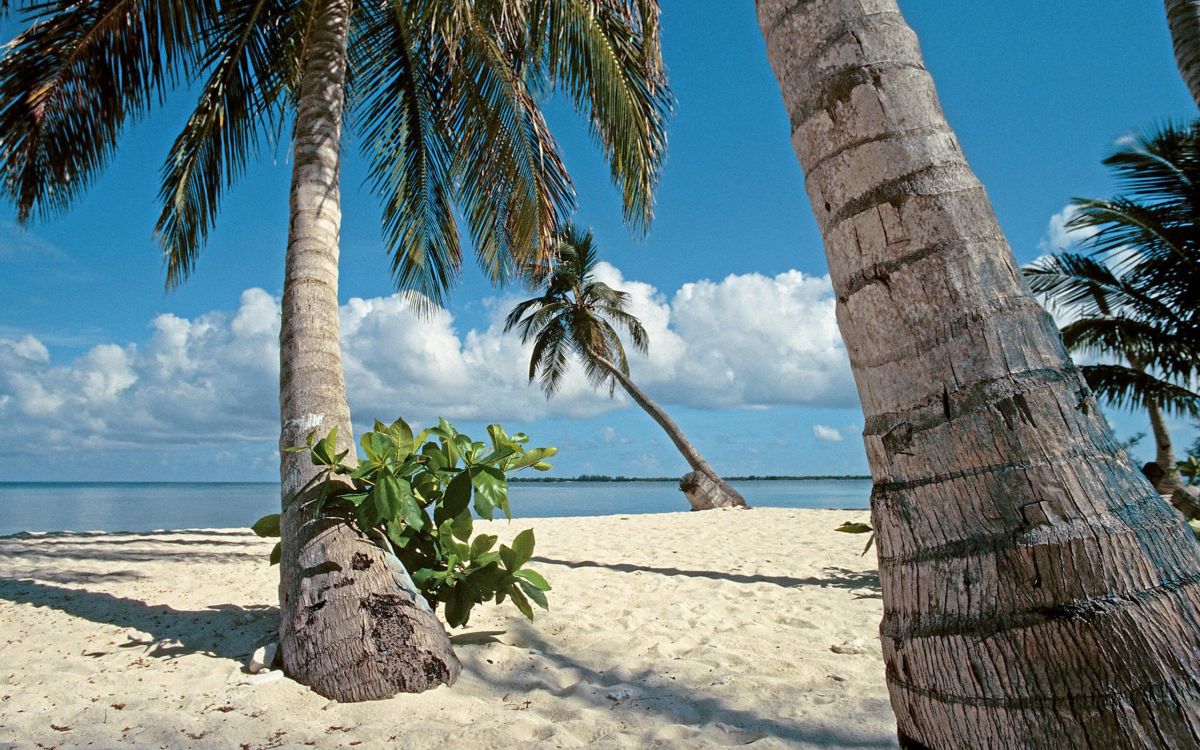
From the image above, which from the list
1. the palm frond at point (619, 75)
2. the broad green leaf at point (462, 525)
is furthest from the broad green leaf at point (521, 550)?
the palm frond at point (619, 75)

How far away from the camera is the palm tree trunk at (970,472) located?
0.96 metres

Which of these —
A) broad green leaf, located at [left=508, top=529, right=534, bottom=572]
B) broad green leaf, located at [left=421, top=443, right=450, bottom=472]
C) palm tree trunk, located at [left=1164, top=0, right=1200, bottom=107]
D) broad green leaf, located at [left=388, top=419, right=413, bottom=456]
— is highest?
palm tree trunk, located at [left=1164, top=0, right=1200, bottom=107]

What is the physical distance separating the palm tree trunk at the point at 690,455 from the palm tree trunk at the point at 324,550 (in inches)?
398

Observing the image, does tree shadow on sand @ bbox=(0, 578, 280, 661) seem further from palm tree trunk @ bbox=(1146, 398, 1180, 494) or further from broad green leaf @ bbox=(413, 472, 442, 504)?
palm tree trunk @ bbox=(1146, 398, 1180, 494)

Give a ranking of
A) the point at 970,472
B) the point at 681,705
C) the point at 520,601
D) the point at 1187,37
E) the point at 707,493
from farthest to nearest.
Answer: the point at 707,493
the point at 1187,37
the point at 520,601
the point at 681,705
the point at 970,472

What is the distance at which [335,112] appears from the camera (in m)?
4.60

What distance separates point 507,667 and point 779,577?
112 inches

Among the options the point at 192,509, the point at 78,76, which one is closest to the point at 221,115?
the point at 78,76

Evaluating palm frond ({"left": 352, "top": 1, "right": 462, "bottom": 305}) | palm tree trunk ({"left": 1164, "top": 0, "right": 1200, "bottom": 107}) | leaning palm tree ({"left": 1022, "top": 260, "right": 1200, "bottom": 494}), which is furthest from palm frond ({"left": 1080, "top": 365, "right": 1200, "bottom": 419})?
palm frond ({"left": 352, "top": 1, "right": 462, "bottom": 305})

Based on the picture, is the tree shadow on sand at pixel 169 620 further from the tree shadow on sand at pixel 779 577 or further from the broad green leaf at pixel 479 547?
the tree shadow on sand at pixel 779 577

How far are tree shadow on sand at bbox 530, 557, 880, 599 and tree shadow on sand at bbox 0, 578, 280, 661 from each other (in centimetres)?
252

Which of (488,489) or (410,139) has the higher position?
(410,139)

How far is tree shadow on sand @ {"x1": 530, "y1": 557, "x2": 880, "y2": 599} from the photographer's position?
4.88m

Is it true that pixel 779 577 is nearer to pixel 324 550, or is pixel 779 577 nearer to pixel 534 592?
pixel 534 592
